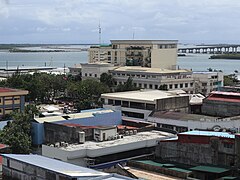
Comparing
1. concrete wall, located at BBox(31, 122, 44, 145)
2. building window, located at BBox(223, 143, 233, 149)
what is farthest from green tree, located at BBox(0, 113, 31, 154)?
building window, located at BBox(223, 143, 233, 149)

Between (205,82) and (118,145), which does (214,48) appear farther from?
(118,145)

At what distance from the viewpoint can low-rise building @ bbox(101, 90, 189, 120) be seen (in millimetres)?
23172

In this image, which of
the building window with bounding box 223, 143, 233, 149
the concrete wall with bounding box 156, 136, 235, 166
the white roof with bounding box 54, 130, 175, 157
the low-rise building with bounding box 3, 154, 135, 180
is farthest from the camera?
the white roof with bounding box 54, 130, 175, 157

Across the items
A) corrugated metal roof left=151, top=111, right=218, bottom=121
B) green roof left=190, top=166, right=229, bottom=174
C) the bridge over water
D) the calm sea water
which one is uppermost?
the bridge over water

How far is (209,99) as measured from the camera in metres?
23.6

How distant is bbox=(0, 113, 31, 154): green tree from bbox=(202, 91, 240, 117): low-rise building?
9260 millimetres

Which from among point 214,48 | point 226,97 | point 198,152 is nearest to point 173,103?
Result: point 226,97

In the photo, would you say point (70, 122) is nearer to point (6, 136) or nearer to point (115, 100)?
point (6, 136)

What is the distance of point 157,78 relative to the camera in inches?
1353

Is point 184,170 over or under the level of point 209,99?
under

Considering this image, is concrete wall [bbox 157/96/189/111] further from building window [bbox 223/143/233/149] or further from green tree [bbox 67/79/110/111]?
building window [bbox 223/143/233/149]

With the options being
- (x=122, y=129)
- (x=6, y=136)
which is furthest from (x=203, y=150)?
(x=6, y=136)

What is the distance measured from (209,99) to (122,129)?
6.67 metres

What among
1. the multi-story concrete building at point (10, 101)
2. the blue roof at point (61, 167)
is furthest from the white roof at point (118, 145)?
the multi-story concrete building at point (10, 101)
